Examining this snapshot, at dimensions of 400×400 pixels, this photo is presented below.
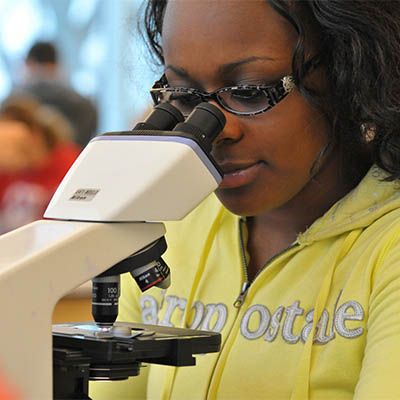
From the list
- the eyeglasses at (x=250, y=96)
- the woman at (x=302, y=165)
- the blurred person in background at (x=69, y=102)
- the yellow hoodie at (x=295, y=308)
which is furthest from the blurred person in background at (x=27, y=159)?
the eyeglasses at (x=250, y=96)

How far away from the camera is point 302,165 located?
1285 millimetres

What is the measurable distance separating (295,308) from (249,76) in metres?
0.38

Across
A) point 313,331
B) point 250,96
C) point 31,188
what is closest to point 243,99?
point 250,96

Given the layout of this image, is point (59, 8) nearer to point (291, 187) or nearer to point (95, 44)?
point (95, 44)

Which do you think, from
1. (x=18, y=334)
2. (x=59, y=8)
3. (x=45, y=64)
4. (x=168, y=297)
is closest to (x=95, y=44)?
(x=59, y=8)

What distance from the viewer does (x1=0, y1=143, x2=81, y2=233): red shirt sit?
3.59 meters

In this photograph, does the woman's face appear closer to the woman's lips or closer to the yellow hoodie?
the woman's lips

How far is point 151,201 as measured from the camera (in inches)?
39.3

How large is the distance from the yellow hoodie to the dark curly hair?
0.39 feet

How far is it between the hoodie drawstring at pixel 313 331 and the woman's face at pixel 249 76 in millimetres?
143

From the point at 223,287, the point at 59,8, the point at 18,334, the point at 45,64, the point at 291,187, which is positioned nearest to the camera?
the point at 18,334

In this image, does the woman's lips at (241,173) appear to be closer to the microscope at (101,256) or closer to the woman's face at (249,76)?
the woman's face at (249,76)

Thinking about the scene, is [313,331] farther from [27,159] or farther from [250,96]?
[27,159]

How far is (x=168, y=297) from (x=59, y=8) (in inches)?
237
